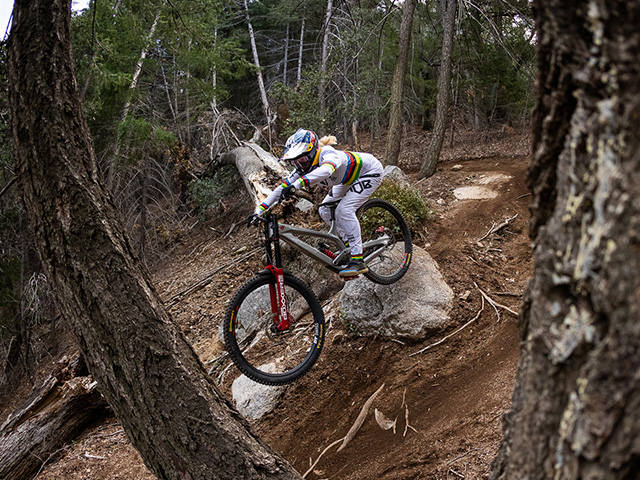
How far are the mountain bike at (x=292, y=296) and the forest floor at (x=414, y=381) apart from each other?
482 millimetres

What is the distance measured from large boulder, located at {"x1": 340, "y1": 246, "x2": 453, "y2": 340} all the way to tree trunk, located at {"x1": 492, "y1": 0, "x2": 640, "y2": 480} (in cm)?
461

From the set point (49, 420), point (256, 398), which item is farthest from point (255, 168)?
point (49, 420)

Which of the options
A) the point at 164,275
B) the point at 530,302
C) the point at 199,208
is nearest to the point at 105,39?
the point at 199,208

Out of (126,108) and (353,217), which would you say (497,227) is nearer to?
(353,217)

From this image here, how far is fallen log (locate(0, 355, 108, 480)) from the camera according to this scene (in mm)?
5676

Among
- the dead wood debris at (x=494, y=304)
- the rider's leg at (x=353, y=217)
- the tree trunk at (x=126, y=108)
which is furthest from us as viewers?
the tree trunk at (x=126, y=108)

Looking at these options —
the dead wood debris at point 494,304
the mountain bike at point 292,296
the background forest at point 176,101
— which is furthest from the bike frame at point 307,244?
the background forest at point 176,101

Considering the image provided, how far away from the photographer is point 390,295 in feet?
20.5

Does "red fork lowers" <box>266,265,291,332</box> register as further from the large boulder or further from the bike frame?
the large boulder

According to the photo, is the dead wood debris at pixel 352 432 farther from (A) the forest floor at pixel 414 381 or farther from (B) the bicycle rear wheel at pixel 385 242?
(B) the bicycle rear wheel at pixel 385 242

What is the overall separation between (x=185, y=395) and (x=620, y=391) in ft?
7.04

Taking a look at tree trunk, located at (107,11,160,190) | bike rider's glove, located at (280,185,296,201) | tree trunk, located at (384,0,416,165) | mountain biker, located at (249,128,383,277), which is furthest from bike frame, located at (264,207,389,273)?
tree trunk, located at (107,11,160,190)

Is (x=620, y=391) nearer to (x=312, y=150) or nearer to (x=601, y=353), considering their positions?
(x=601, y=353)

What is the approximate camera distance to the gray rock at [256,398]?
5711 millimetres
